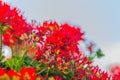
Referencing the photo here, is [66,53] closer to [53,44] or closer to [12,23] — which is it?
[53,44]

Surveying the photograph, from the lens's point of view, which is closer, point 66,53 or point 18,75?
point 18,75

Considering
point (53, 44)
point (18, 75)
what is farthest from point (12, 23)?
point (18, 75)

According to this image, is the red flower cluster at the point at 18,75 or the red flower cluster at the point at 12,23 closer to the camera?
the red flower cluster at the point at 18,75

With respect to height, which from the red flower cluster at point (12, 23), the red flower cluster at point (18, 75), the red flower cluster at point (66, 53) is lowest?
the red flower cluster at point (18, 75)

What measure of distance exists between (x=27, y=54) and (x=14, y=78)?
1281mm

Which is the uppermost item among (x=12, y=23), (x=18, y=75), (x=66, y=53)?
(x=12, y=23)

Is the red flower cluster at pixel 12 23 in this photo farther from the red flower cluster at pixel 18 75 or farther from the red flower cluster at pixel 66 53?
the red flower cluster at pixel 18 75

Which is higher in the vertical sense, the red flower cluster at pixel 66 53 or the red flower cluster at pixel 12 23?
the red flower cluster at pixel 12 23

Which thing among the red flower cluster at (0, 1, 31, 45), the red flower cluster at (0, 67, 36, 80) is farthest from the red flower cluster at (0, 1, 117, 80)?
the red flower cluster at (0, 67, 36, 80)

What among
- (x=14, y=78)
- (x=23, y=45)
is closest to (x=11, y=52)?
(x=23, y=45)

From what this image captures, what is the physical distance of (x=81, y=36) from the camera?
12.3ft

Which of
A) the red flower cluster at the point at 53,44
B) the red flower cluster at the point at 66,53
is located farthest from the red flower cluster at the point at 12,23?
the red flower cluster at the point at 66,53

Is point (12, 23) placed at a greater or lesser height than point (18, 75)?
greater

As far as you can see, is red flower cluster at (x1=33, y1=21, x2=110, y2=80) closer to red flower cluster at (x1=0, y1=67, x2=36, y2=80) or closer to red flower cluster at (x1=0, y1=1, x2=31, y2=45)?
red flower cluster at (x1=0, y1=1, x2=31, y2=45)
